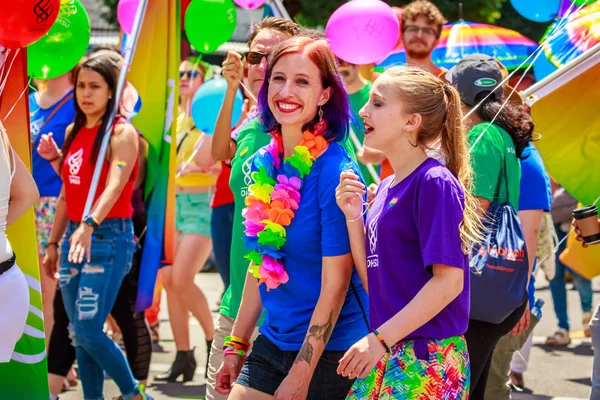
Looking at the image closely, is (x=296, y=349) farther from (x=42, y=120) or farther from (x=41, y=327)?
(x=42, y=120)

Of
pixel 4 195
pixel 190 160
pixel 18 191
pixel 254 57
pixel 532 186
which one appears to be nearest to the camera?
pixel 4 195

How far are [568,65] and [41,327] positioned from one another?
8.98 ft

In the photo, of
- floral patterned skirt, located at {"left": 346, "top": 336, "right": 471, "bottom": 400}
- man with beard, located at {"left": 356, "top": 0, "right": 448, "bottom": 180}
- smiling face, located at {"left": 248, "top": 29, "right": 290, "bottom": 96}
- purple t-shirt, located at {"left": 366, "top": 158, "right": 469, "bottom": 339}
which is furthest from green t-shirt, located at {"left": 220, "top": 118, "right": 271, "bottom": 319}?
man with beard, located at {"left": 356, "top": 0, "right": 448, "bottom": 180}

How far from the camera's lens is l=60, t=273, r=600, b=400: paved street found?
6.50 m

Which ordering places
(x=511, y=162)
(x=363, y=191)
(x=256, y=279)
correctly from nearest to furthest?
(x=363, y=191) < (x=256, y=279) < (x=511, y=162)

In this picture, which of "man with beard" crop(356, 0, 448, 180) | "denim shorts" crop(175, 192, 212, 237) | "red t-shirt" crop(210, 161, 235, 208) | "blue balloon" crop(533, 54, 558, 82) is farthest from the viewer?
"denim shorts" crop(175, 192, 212, 237)

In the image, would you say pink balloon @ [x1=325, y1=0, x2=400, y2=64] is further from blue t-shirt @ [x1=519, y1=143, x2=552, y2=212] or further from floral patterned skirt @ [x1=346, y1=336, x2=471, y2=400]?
floral patterned skirt @ [x1=346, y1=336, x2=471, y2=400]

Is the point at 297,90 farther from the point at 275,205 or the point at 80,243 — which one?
the point at 80,243

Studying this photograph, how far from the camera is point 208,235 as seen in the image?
23.6 ft

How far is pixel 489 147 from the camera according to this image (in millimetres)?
4254

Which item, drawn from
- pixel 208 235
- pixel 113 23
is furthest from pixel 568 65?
pixel 113 23

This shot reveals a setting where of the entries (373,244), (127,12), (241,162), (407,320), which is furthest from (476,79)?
(127,12)

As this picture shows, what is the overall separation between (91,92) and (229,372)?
8.52 ft

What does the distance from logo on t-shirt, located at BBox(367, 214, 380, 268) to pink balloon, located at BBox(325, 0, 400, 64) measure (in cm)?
267
